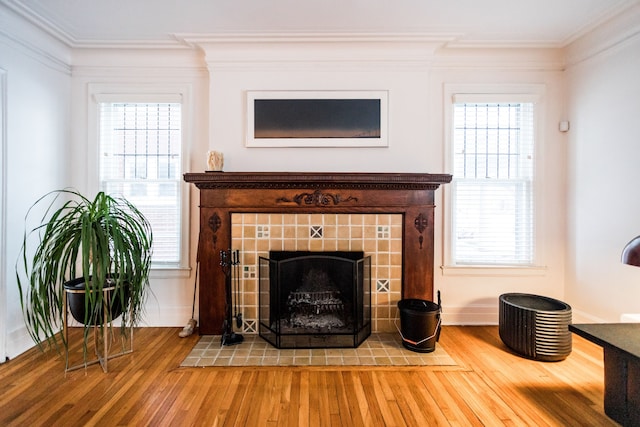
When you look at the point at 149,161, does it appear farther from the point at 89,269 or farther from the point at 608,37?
the point at 608,37

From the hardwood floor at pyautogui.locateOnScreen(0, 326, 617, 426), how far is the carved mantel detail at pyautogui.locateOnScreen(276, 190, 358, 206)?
1.30m

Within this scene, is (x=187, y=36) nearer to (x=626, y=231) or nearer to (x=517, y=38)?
(x=517, y=38)

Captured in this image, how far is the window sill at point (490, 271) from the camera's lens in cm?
311

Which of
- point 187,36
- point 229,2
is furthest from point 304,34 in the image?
point 187,36

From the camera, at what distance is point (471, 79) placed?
122 inches

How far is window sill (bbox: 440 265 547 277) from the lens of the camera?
3.11 m

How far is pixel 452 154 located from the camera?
3.12 m

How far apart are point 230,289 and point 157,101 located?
1946 millimetres

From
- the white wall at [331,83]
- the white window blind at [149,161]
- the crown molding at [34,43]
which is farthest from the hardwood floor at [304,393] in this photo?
the crown molding at [34,43]

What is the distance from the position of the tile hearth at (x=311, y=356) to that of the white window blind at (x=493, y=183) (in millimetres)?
1120

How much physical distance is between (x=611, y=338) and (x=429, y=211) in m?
1.43

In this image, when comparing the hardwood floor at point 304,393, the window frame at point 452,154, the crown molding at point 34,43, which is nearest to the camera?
the hardwood floor at point 304,393

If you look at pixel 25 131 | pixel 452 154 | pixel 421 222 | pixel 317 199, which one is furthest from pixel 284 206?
pixel 25 131

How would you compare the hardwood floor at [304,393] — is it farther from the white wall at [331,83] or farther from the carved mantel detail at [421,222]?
the white wall at [331,83]
